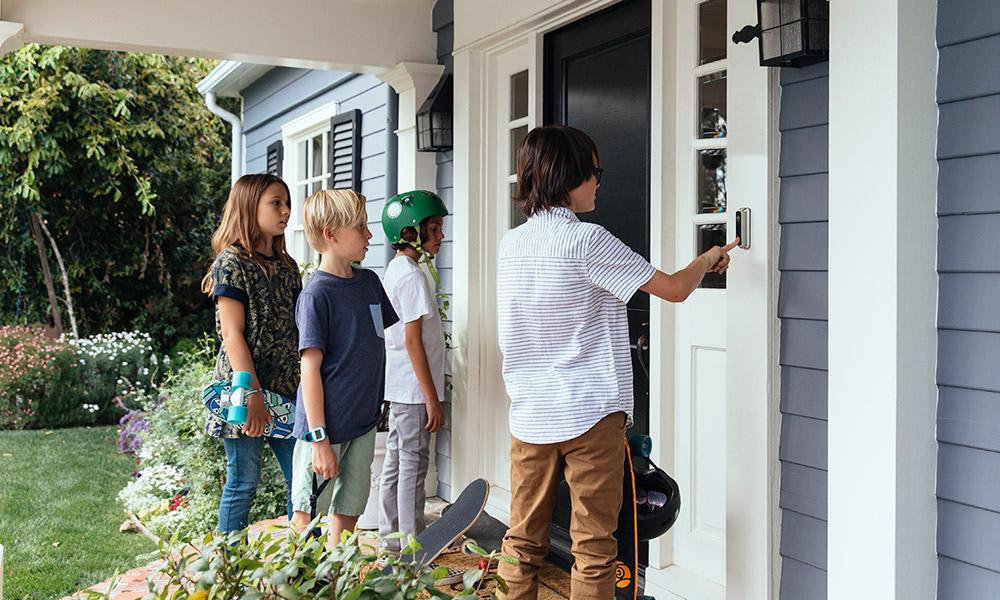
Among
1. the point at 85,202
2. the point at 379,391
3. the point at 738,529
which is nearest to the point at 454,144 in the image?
the point at 379,391

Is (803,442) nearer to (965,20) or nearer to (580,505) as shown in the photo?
(580,505)

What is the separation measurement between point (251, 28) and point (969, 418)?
3.44m

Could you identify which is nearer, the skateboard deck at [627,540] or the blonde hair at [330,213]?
the skateboard deck at [627,540]

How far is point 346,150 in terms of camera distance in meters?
5.34

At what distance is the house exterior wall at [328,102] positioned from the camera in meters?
4.89

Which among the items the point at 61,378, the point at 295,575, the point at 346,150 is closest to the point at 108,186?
the point at 61,378

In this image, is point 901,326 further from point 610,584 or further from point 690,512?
point 690,512

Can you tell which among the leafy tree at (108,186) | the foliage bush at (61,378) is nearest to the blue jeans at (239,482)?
the foliage bush at (61,378)

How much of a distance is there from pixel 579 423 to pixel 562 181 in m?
0.60

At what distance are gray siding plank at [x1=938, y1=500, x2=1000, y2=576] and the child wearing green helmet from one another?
1800 mm

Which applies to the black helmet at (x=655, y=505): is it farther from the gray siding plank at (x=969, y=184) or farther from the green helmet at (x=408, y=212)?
the green helmet at (x=408, y=212)

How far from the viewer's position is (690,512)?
8.96ft

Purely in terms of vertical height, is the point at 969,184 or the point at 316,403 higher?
the point at 969,184

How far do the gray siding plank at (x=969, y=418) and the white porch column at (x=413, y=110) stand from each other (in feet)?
9.31
